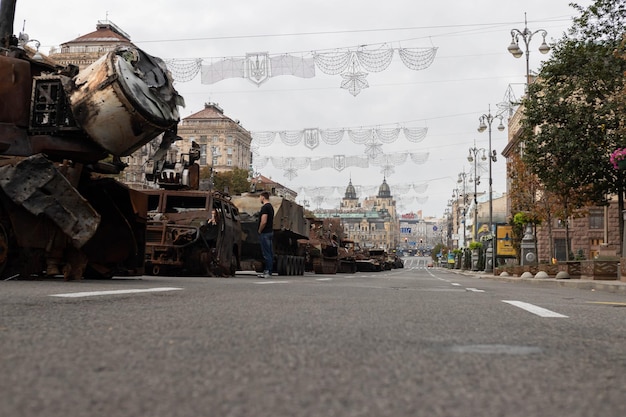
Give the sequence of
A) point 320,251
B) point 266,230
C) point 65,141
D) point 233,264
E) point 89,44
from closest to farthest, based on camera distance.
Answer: point 65,141
point 266,230
point 233,264
point 320,251
point 89,44

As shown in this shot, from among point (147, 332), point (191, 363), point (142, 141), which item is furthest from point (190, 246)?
point (191, 363)

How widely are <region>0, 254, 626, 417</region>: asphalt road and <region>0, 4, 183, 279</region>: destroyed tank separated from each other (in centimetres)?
476

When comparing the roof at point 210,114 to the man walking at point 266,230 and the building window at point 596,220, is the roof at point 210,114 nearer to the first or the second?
the building window at point 596,220

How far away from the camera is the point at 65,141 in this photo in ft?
34.9

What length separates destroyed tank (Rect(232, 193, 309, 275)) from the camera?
2278 cm

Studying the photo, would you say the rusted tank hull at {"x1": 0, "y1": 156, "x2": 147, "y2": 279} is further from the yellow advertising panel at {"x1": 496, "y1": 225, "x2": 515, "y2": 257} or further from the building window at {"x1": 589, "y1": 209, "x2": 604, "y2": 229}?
the building window at {"x1": 589, "y1": 209, "x2": 604, "y2": 229}

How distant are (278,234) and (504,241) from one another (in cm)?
3704

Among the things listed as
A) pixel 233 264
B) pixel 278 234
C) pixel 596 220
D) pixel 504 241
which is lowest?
pixel 233 264

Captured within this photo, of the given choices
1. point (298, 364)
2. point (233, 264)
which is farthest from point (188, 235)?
point (298, 364)

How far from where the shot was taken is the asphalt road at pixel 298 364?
2.21 meters

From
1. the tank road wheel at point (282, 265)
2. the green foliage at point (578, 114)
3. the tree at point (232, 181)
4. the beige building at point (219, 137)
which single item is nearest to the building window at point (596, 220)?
the tree at point (232, 181)

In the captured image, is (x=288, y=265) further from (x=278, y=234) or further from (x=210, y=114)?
(x=210, y=114)

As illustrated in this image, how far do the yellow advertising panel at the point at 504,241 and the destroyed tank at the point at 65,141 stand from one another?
160 ft

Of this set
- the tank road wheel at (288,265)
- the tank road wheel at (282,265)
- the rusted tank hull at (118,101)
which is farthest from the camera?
the tank road wheel at (288,265)
